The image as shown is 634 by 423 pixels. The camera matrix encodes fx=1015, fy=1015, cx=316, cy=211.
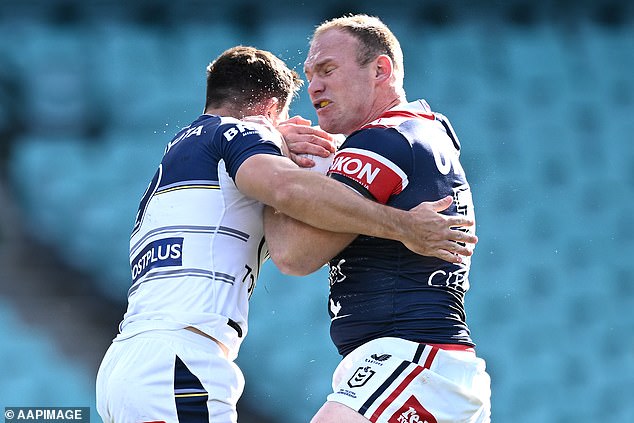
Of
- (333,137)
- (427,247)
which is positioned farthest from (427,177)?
(333,137)

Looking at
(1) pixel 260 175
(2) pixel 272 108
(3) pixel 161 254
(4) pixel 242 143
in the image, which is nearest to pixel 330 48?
(2) pixel 272 108

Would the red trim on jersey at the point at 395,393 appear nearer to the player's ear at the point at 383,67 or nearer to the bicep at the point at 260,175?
the bicep at the point at 260,175

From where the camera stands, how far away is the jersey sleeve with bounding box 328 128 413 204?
10.3ft

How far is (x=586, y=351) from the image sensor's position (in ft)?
20.6

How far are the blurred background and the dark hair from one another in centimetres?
232

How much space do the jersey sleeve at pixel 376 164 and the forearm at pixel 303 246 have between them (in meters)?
0.17

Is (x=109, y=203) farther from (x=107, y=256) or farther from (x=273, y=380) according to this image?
(x=273, y=380)

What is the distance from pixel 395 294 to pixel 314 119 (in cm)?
295

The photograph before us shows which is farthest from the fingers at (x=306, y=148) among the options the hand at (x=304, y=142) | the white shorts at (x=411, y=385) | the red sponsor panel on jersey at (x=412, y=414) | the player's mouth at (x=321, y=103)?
the red sponsor panel on jersey at (x=412, y=414)

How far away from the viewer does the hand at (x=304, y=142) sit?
3457 mm

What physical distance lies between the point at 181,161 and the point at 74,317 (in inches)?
107

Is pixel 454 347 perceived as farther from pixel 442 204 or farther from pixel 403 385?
pixel 442 204

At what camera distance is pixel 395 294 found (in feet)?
10.5

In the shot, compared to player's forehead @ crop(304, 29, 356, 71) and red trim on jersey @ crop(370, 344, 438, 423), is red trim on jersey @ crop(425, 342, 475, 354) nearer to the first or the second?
red trim on jersey @ crop(370, 344, 438, 423)
